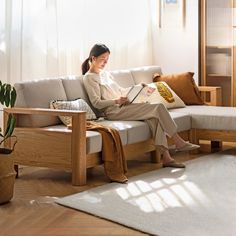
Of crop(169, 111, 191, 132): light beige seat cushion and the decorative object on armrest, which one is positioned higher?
the decorative object on armrest

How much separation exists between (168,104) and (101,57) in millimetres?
1012

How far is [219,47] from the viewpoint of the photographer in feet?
22.8

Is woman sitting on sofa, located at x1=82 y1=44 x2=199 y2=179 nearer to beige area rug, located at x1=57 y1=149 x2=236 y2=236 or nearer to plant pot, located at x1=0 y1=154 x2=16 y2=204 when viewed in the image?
beige area rug, located at x1=57 y1=149 x2=236 y2=236

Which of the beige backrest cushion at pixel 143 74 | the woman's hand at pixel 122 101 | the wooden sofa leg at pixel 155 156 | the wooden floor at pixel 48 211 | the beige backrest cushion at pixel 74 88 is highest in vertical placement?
the beige backrest cushion at pixel 143 74

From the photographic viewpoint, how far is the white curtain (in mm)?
5324

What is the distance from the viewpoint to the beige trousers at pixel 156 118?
17.2ft

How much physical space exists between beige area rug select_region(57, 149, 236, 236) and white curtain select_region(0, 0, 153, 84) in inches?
59.1

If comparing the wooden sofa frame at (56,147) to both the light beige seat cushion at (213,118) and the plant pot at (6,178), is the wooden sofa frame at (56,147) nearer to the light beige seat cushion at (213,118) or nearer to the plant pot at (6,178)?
the plant pot at (6,178)

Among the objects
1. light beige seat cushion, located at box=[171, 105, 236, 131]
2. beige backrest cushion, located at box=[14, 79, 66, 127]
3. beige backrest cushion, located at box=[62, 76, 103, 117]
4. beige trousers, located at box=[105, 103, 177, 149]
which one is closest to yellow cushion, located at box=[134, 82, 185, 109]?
light beige seat cushion, located at box=[171, 105, 236, 131]

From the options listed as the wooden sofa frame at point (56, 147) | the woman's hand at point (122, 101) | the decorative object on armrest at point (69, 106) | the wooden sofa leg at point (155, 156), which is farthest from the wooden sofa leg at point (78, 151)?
the wooden sofa leg at point (155, 156)

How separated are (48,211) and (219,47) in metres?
3.67

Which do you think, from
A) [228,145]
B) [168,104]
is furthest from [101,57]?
[228,145]

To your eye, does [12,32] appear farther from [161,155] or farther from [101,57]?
[161,155]

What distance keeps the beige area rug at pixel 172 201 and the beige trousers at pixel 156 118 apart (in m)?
0.29
